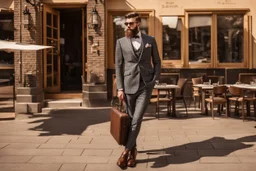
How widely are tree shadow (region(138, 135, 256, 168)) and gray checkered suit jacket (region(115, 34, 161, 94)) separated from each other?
108 centimetres

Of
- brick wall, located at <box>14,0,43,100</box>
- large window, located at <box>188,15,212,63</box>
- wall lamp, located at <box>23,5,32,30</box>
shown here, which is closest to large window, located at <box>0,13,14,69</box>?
brick wall, located at <box>14,0,43,100</box>

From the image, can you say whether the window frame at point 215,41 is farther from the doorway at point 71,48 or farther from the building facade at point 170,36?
the doorway at point 71,48

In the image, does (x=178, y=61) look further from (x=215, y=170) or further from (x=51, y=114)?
(x=215, y=170)

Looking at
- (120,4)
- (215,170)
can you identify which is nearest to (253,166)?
(215,170)

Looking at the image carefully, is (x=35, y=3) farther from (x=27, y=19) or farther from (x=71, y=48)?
(x=71, y=48)

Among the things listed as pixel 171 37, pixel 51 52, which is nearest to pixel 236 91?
pixel 171 37

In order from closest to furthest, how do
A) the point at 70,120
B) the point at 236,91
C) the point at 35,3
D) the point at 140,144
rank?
the point at 140,144 → the point at 236,91 → the point at 70,120 → the point at 35,3

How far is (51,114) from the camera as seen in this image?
1113 centimetres

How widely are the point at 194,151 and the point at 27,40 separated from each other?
7891 millimetres

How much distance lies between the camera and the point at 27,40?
12.5 metres

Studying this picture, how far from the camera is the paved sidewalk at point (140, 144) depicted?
5391 millimetres

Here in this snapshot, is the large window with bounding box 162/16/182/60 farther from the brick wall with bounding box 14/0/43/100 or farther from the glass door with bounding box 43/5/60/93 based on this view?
the brick wall with bounding box 14/0/43/100

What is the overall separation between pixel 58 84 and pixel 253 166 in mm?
9516

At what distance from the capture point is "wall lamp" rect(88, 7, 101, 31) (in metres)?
12.4
